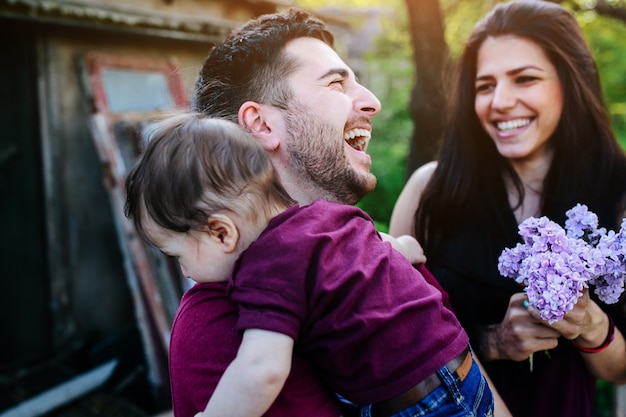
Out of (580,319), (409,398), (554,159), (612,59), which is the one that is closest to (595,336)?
(580,319)

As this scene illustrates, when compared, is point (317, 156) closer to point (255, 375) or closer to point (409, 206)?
point (255, 375)

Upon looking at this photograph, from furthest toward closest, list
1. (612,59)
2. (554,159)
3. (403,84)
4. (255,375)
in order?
(403,84) → (612,59) → (554,159) → (255,375)

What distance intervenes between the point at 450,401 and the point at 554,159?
1.55 meters

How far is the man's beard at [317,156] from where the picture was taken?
5.87 ft

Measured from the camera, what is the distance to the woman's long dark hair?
2.44 m

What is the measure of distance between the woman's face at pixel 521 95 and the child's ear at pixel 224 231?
158 centimetres

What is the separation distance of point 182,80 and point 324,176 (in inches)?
218

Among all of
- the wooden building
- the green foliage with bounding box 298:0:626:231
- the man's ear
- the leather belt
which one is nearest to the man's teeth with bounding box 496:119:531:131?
the man's ear

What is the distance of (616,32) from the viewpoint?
8961mm

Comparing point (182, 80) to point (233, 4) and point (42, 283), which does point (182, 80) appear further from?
point (42, 283)

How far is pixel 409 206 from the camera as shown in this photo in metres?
2.74

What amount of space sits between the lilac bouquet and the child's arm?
83 centimetres

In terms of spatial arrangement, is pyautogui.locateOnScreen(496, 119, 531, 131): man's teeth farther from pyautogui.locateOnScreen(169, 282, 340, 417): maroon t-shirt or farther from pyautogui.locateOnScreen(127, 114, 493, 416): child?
pyautogui.locateOnScreen(169, 282, 340, 417): maroon t-shirt

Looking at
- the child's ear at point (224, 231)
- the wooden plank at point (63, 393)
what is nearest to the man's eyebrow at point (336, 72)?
the child's ear at point (224, 231)
